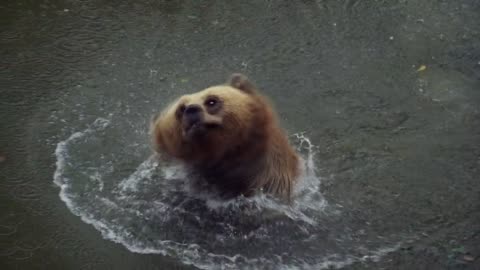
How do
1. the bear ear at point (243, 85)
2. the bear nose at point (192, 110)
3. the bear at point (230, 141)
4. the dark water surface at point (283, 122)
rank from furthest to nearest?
the bear ear at point (243, 85) → the dark water surface at point (283, 122) → the bear at point (230, 141) → the bear nose at point (192, 110)

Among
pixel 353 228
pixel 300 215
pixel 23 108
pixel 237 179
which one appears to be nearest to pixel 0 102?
pixel 23 108

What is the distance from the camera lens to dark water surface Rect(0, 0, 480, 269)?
507cm

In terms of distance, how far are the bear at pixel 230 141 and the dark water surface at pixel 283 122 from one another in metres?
0.20

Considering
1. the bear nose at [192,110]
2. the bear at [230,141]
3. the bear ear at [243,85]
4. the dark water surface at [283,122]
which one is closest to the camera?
the bear nose at [192,110]

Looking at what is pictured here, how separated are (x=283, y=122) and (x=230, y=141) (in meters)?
1.68

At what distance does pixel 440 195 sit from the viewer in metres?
5.60

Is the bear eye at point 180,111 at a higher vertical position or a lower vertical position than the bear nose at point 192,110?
lower

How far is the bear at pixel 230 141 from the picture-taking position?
4.96 meters

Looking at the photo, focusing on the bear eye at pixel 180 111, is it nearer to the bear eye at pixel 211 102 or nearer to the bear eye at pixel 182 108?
the bear eye at pixel 182 108

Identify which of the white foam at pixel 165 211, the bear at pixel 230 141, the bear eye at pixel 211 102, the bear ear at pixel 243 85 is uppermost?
the bear ear at pixel 243 85

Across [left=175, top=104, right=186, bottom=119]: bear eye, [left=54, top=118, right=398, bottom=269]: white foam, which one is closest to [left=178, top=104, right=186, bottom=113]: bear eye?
[left=175, top=104, right=186, bottom=119]: bear eye

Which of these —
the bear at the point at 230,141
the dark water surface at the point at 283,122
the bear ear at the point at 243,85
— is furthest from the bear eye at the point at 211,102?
the dark water surface at the point at 283,122

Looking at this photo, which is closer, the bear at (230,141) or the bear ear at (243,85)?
the bear at (230,141)

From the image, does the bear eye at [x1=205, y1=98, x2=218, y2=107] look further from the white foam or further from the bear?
the white foam
